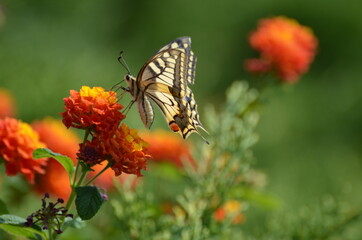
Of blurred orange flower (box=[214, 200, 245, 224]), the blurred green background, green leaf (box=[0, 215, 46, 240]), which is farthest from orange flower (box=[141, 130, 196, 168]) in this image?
the blurred green background

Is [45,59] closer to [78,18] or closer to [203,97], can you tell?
[78,18]

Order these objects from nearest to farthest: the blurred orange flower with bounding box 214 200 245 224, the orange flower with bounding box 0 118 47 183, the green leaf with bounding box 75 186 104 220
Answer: the green leaf with bounding box 75 186 104 220 < the orange flower with bounding box 0 118 47 183 < the blurred orange flower with bounding box 214 200 245 224

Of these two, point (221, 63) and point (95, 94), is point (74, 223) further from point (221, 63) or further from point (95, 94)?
point (221, 63)

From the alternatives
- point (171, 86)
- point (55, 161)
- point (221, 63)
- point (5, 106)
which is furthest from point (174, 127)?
point (221, 63)

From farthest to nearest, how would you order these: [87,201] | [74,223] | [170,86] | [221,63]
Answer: [221,63] < [170,86] < [74,223] < [87,201]

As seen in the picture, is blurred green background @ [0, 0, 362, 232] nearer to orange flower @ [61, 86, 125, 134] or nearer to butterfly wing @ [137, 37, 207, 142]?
butterfly wing @ [137, 37, 207, 142]

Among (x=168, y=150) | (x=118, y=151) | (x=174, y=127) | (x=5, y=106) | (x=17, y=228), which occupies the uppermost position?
(x=5, y=106)

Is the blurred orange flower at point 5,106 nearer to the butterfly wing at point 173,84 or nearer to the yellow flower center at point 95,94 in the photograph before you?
the butterfly wing at point 173,84

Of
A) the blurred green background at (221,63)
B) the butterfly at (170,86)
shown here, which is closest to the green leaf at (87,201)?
the butterfly at (170,86)
